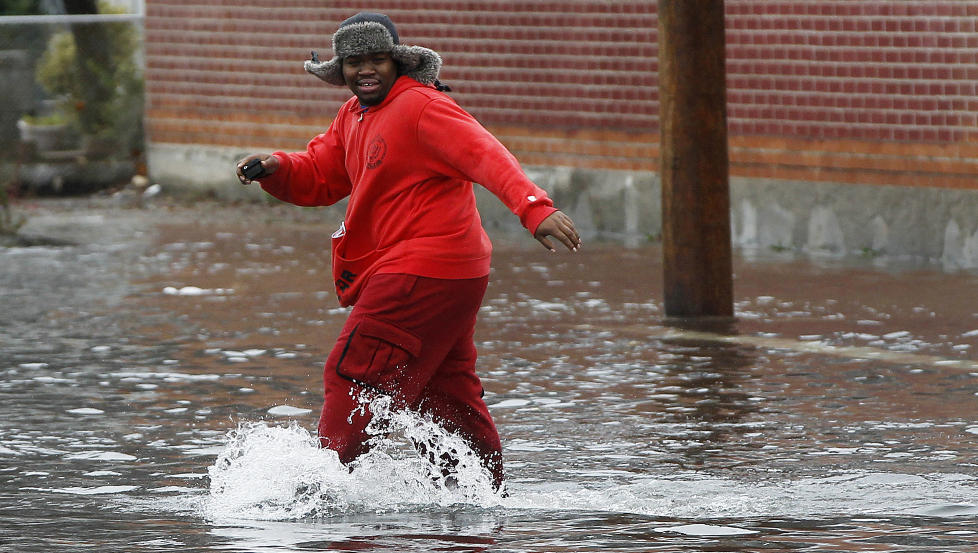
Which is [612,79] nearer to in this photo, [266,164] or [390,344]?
[266,164]

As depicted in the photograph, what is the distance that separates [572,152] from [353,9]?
10.0 feet

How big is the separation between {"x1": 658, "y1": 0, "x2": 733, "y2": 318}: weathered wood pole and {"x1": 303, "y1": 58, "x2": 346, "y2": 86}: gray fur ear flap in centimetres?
440

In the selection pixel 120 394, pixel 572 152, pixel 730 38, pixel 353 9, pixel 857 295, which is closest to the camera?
pixel 120 394

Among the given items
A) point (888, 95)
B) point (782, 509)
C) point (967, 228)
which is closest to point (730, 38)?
point (888, 95)

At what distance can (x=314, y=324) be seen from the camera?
35.8ft

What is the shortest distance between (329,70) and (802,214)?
8.62 metres

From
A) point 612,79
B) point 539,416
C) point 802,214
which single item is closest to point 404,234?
point 539,416

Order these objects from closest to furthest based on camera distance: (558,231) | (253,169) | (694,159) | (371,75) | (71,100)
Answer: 1. (558,231)
2. (371,75)
3. (253,169)
4. (694,159)
5. (71,100)

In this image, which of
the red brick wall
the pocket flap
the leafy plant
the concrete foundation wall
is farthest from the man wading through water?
the leafy plant

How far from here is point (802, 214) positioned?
1439 centimetres

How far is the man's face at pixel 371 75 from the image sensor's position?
20.1 feet

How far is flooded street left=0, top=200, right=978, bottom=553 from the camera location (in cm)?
595

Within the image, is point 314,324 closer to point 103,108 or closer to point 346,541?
point 346,541

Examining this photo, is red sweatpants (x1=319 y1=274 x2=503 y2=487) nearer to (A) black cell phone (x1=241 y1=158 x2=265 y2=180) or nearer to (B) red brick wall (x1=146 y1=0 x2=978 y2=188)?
(A) black cell phone (x1=241 y1=158 x2=265 y2=180)
